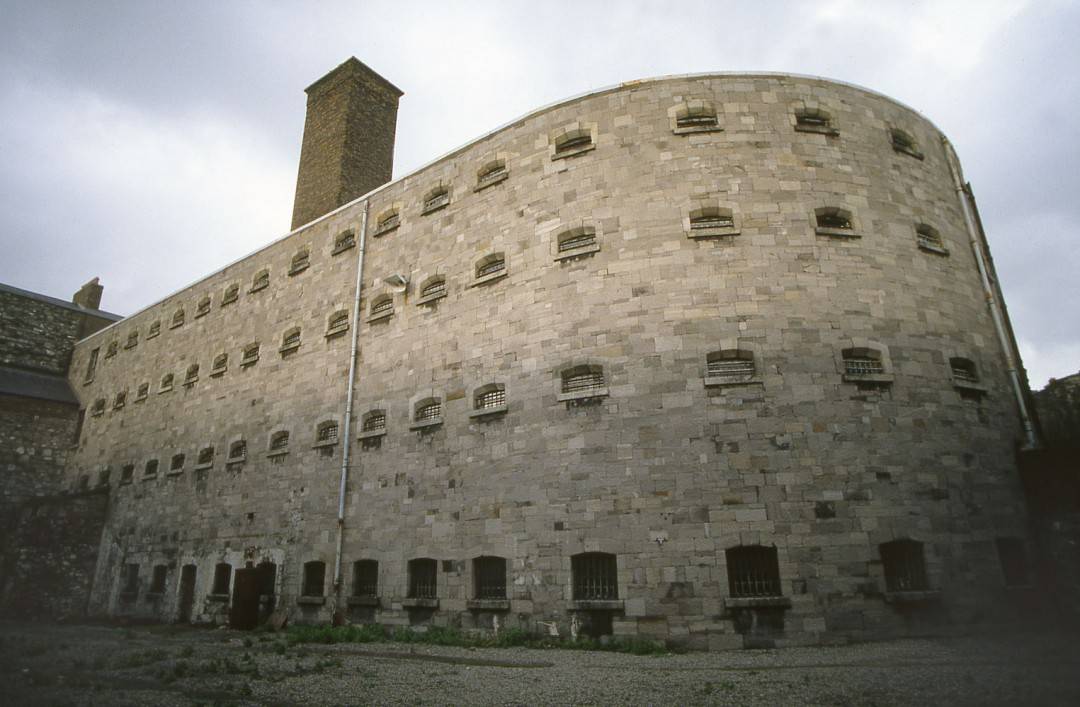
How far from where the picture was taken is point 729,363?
40.5 feet

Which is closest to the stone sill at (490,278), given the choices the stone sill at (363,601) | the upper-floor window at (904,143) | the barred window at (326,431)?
the barred window at (326,431)

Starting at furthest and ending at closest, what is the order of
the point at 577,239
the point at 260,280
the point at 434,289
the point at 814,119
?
the point at 260,280, the point at 434,289, the point at 814,119, the point at 577,239

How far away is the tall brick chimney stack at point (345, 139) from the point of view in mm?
22953

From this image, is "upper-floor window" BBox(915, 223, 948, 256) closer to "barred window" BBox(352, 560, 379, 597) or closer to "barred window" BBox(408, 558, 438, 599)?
"barred window" BBox(408, 558, 438, 599)

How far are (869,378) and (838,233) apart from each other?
3.13 metres

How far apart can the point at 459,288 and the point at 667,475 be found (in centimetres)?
700

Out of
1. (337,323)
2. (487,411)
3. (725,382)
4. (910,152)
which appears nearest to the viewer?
(725,382)

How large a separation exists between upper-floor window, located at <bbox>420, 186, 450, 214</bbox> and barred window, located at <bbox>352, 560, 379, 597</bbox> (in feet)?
30.0

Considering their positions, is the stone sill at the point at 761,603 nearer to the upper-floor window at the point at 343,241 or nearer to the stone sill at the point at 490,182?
the stone sill at the point at 490,182

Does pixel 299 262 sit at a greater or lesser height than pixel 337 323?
greater

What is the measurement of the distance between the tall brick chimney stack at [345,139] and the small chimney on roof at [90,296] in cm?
1857

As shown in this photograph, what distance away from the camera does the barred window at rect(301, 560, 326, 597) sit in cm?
1584

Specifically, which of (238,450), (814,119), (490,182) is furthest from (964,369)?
(238,450)

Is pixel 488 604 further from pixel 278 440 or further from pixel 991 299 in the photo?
pixel 991 299
